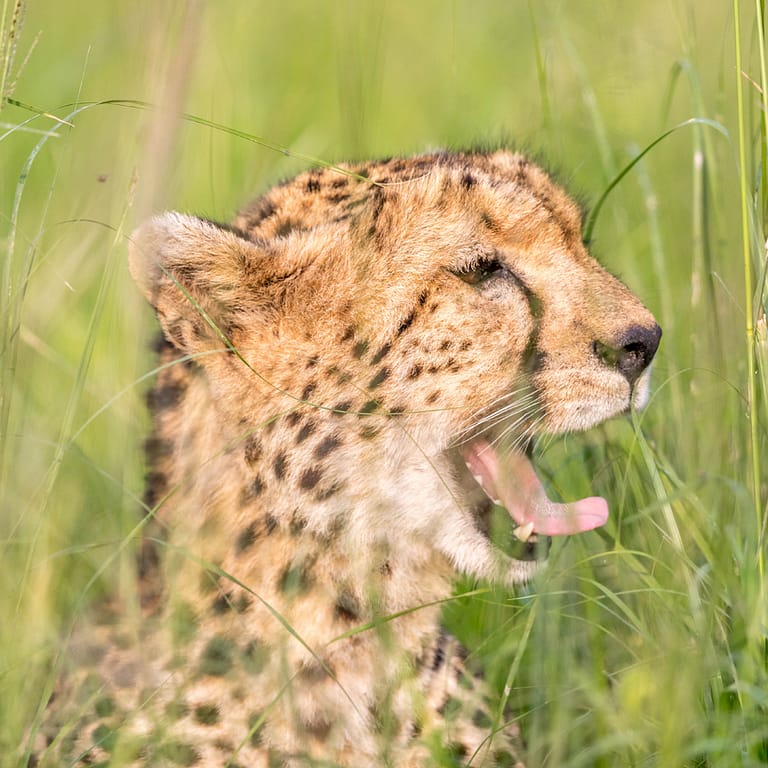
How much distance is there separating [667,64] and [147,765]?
4649 millimetres

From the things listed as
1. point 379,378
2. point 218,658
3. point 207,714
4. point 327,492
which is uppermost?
point 379,378

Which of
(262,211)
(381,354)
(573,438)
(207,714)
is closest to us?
(207,714)

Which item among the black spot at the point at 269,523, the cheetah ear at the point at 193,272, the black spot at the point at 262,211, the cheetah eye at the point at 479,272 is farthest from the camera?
the black spot at the point at 262,211

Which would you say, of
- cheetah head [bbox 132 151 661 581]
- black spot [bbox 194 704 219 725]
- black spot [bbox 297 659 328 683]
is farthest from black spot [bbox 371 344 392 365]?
black spot [bbox 194 704 219 725]

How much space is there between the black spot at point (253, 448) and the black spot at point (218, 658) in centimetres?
35

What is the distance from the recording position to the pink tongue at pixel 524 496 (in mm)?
2514

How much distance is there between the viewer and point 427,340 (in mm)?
2578

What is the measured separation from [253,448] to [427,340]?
40 centimetres

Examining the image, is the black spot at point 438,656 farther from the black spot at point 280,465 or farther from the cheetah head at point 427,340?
the black spot at point 280,465

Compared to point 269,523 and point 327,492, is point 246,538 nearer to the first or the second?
point 269,523

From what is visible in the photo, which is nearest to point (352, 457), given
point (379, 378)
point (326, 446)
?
point (326, 446)

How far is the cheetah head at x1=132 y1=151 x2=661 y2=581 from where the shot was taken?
2504 millimetres

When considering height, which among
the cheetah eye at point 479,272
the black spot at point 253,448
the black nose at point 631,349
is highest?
the cheetah eye at point 479,272

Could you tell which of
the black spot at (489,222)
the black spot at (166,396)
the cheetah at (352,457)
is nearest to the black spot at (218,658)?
the cheetah at (352,457)
